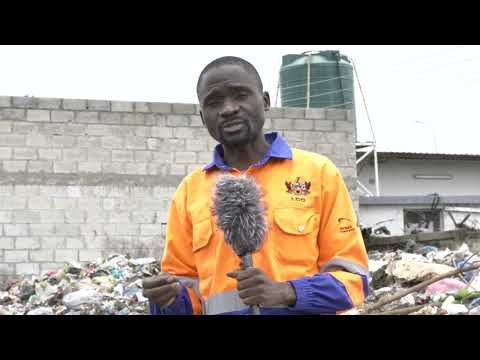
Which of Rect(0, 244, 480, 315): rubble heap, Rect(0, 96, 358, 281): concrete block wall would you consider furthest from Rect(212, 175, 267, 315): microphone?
Rect(0, 96, 358, 281): concrete block wall

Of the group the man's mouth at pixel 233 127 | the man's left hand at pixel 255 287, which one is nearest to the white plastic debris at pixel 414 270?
the man's mouth at pixel 233 127

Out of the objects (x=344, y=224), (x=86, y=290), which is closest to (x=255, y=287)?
(x=344, y=224)

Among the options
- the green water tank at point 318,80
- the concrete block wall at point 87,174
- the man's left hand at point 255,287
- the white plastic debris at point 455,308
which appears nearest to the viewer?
the man's left hand at point 255,287

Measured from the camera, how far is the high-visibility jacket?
180cm

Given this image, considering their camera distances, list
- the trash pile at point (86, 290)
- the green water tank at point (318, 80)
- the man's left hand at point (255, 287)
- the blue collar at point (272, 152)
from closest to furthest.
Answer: the man's left hand at point (255, 287), the blue collar at point (272, 152), the trash pile at point (86, 290), the green water tank at point (318, 80)

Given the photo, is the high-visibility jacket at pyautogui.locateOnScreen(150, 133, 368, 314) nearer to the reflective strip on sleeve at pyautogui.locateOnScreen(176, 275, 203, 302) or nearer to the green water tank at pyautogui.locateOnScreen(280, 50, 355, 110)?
the reflective strip on sleeve at pyautogui.locateOnScreen(176, 275, 203, 302)

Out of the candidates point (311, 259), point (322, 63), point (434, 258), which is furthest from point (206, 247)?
point (322, 63)

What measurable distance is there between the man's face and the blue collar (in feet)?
0.24

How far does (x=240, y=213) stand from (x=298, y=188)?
0.46 meters

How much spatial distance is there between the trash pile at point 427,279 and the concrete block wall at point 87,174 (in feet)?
9.91

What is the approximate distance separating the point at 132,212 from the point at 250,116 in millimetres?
7688

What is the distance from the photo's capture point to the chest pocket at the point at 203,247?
191 cm

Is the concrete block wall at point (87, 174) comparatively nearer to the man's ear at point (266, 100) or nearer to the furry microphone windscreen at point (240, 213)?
the man's ear at point (266, 100)

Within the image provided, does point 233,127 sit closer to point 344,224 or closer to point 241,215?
point 344,224
